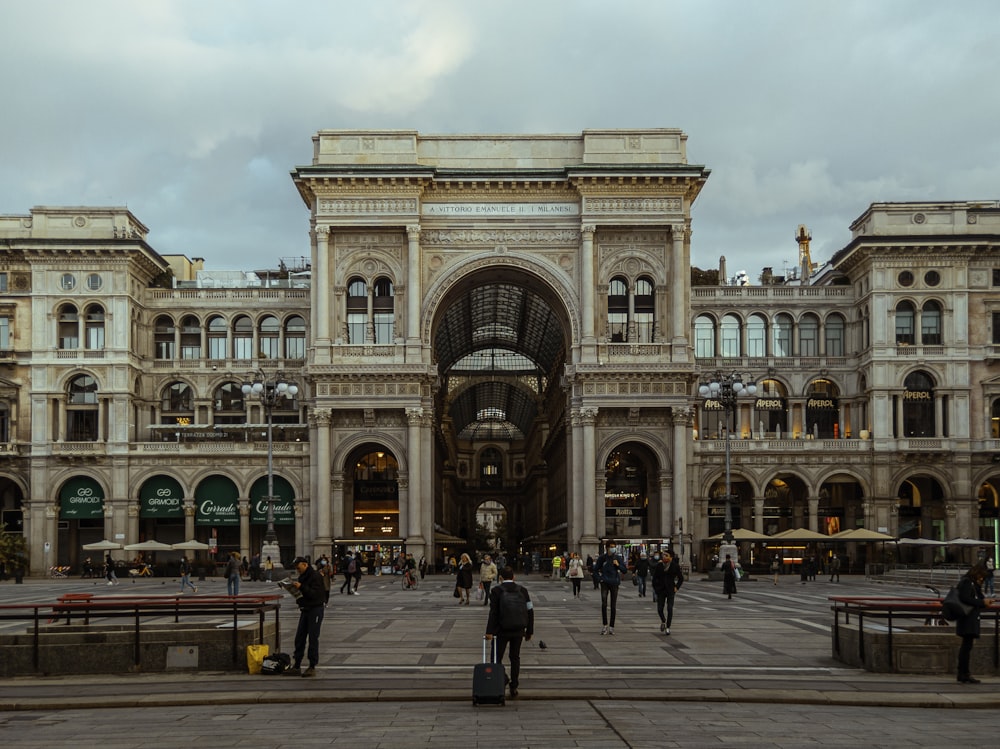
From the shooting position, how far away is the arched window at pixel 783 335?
91125 millimetres

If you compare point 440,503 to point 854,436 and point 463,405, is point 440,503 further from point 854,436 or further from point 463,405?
point 463,405

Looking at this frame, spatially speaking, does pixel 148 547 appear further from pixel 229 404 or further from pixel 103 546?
pixel 229 404

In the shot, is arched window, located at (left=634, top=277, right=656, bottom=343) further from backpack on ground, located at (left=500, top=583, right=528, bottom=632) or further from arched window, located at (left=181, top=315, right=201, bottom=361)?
backpack on ground, located at (left=500, top=583, right=528, bottom=632)

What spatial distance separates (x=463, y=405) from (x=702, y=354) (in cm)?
7085

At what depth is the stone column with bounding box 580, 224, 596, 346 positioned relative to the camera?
79000mm

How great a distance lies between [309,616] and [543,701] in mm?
5051

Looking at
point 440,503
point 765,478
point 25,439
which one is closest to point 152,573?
point 25,439

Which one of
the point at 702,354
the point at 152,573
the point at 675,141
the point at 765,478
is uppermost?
the point at 675,141

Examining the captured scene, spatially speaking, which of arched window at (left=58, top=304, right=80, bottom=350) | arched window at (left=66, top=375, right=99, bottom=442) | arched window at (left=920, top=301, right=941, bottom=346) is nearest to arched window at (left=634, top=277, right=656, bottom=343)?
arched window at (left=920, top=301, right=941, bottom=346)

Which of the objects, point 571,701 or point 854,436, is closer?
point 571,701

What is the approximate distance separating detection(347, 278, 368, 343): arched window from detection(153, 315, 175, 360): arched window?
16751mm

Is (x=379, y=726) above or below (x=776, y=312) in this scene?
below

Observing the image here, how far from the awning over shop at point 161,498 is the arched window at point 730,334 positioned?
4016 centimetres

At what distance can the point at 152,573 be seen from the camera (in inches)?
3159
